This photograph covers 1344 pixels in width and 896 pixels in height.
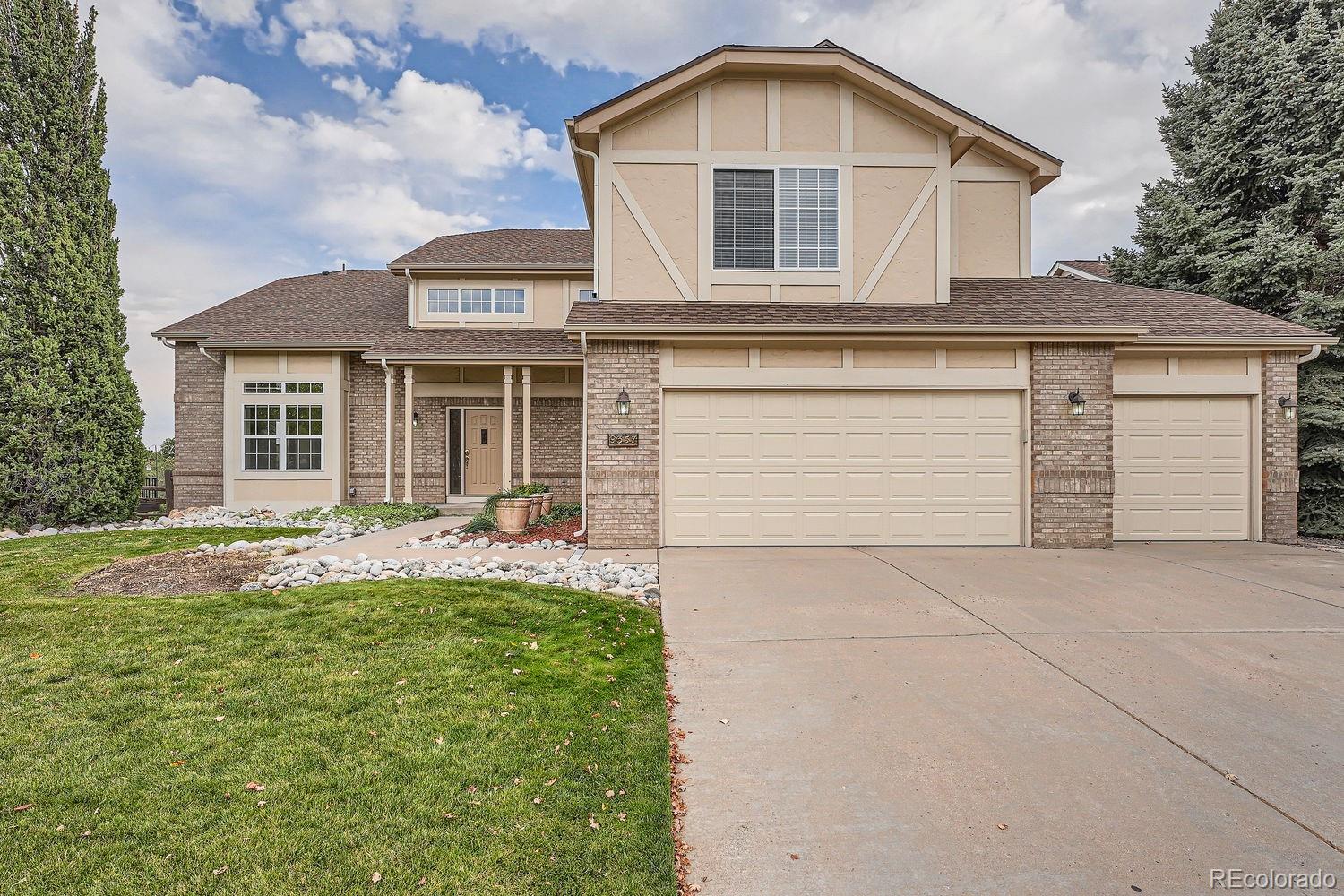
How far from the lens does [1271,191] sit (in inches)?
455

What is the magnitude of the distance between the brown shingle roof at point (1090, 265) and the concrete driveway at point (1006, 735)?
38.6ft

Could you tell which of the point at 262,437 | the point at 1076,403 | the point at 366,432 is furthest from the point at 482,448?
the point at 1076,403

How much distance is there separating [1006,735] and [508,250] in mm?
13768

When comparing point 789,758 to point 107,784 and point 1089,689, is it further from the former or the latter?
point 107,784

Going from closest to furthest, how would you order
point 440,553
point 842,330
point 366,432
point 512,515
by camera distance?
point 440,553, point 842,330, point 512,515, point 366,432

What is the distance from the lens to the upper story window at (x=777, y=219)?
8750 mm

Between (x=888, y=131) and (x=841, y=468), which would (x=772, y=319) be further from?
(x=888, y=131)

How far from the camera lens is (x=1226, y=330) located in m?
8.71

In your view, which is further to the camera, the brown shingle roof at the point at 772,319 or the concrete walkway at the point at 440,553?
the brown shingle roof at the point at 772,319

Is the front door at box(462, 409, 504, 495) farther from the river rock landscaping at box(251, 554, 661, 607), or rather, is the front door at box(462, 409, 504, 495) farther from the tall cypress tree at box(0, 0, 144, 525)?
the river rock landscaping at box(251, 554, 661, 607)

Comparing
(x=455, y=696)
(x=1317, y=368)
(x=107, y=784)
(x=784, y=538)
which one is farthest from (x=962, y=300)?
(x=107, y=784)

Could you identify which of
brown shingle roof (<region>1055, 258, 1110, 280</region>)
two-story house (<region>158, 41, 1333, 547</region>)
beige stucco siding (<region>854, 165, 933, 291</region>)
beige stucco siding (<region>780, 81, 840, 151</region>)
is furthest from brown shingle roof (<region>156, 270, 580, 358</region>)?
brown shingle roof (<region>1055, 258, 1110, 280</region>)

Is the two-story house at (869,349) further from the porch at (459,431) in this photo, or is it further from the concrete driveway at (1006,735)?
the porch at (459,431)

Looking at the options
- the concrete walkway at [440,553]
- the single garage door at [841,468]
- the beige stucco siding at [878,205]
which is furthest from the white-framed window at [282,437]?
the beige stucco siding at [878,205]
